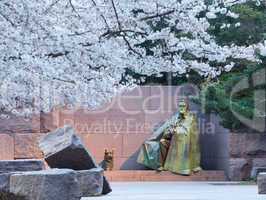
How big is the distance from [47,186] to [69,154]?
2.99m

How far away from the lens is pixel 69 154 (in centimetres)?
1114

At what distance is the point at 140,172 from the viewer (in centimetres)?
1878

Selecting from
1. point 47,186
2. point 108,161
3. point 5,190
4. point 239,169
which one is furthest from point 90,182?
point 108,161

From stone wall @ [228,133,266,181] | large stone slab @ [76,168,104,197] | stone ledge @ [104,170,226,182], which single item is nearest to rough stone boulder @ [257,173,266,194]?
large stone slab @ [76,168,104,197]

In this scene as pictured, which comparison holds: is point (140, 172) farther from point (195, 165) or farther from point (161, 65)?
point (161, 65)

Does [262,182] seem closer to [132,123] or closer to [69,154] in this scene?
[69,154]

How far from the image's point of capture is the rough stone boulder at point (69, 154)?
11.1 meters

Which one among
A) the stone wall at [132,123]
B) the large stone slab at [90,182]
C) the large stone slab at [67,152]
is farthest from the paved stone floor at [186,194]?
the stone wall at [132,123]

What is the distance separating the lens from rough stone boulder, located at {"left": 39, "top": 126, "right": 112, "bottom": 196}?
11.1 metres

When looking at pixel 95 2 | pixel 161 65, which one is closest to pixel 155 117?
pixel 161 65

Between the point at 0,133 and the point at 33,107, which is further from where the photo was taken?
the point at 0,133

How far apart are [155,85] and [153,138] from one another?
2.01 m

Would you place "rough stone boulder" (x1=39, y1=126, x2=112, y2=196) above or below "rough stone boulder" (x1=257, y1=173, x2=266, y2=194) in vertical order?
above

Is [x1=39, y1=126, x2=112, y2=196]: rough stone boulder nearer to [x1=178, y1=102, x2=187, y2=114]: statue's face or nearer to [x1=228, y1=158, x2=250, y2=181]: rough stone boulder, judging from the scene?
[x1=228, y1=158, x2=250, y2=181]: rough stone boulder
